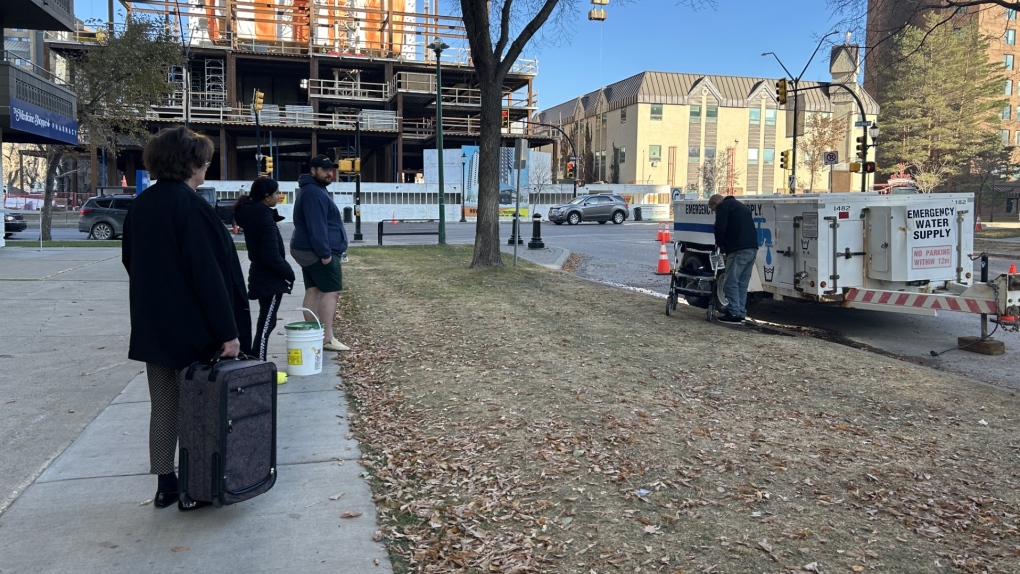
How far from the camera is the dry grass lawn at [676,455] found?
3549 millimetres

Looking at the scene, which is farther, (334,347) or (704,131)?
(704,131)

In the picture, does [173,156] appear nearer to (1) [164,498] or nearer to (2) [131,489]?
(1) [164,498]

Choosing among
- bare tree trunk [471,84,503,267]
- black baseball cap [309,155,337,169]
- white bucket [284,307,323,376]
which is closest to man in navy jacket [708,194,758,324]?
black baseball cap [309,155,337,169]

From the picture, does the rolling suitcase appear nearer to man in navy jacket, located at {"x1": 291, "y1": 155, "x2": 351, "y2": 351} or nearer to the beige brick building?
man in navy jacket, located at {"x1": 291, "y1": 155, "x2": 351, "y2": 351}

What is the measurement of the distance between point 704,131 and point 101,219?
6166cm

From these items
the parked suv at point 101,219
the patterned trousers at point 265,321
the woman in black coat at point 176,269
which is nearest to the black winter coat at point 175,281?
the woman in black coat at point 176,269

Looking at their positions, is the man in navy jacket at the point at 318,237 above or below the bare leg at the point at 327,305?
above

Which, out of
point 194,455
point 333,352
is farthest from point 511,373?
point 194,455

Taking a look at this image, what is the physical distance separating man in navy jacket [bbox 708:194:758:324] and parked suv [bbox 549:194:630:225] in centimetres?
3138

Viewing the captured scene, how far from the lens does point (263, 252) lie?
605 centimetres

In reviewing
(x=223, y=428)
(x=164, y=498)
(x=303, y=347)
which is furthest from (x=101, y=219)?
(x=223, y=428)

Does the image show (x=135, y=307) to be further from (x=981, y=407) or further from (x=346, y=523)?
(x=981, y=407)

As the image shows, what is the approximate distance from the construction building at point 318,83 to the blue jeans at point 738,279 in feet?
160

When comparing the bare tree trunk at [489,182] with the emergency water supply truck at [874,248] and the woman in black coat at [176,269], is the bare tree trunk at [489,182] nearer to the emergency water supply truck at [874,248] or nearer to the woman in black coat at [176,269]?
the emergency water supply truck at [874,248]
